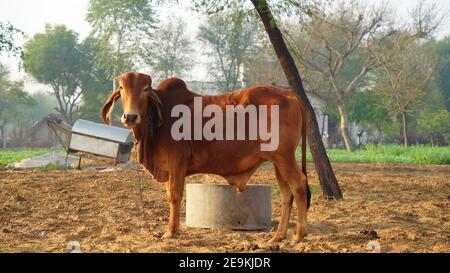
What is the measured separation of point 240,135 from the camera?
6992 millimetres

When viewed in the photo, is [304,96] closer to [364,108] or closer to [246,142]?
[246,142]

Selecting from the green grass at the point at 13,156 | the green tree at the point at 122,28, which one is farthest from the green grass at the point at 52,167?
the green tree at the point at 122,28

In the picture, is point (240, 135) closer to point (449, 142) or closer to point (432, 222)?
point (432, 222)

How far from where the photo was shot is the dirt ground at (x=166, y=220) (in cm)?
646

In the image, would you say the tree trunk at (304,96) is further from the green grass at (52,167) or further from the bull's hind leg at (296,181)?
the green grass at (52,167)

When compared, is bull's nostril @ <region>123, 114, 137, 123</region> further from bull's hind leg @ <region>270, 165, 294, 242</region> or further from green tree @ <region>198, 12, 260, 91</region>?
green tree @ <region>198, 12, 260, 91</region>

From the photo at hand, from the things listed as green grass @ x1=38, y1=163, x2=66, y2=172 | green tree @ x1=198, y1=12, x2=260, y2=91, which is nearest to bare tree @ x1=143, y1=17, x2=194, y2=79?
green tree @ x1=198, y1=12, x2=260, y2=91

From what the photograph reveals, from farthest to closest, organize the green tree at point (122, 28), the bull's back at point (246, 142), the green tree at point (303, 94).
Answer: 1. the green tree at point (122, 28)
2. the green tree at point (303, 94)
3. the bull's back at point (246, 142)

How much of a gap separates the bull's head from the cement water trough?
1.41 meters

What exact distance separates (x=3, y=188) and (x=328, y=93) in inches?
1389

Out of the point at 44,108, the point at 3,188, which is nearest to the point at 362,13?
the point at 3,188

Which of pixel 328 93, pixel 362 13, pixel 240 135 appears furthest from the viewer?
pixel 328 93

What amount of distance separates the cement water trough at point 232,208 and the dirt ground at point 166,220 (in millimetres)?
195

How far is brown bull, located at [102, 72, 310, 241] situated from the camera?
6.73 meters
